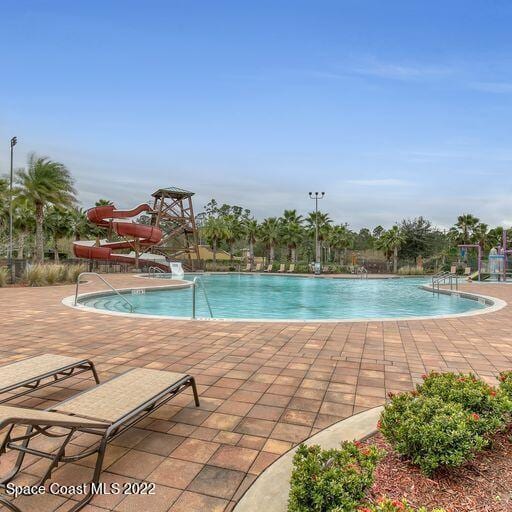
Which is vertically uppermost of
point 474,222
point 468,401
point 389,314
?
point 474,222

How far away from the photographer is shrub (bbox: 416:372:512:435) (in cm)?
212

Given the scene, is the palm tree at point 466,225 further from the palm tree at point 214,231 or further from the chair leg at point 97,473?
the chair leg at point 97,473

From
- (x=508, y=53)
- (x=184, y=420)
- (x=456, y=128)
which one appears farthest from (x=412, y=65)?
(x=184, y=420)

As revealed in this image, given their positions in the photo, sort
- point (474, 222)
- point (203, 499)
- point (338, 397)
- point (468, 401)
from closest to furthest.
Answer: point (203, 499), point (468, 401), point (338, 397), point (474, 222)

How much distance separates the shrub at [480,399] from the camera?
6.94 ft

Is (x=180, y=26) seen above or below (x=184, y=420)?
above

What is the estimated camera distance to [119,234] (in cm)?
2827

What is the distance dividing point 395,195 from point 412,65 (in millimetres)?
27887

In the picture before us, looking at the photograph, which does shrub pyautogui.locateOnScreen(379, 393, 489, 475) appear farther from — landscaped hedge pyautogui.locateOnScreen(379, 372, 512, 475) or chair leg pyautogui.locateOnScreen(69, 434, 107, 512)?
chair leg pyautogui.locateOnScreen(69, 434, 107, 512)

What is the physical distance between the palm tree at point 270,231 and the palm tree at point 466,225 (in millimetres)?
21546

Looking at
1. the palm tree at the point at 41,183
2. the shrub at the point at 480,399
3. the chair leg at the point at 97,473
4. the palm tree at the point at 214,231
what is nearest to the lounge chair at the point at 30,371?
the chair leg at the point at 97,473

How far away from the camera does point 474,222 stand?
42.7 meters

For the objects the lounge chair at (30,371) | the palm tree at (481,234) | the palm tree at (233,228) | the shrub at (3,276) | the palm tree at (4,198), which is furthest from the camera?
the palm tree at (233,228)

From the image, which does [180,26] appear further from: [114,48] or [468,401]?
[468,401]
